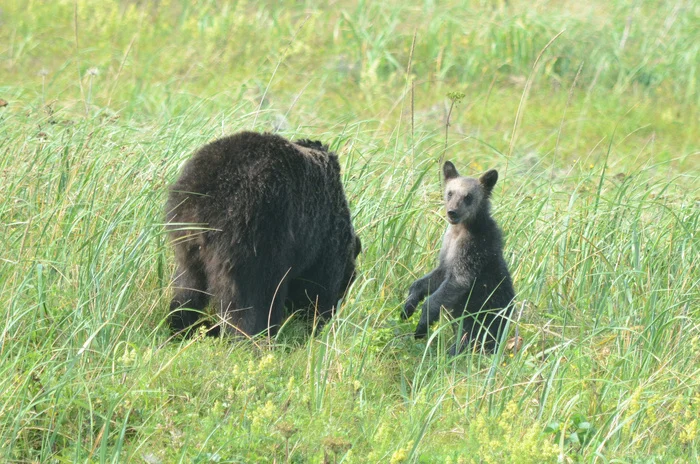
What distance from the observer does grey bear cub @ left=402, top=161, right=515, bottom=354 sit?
582 centimetres

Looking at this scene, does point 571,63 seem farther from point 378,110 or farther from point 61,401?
point 61,401

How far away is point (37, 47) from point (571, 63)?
7.33 m


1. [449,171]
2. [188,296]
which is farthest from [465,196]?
[188,296]

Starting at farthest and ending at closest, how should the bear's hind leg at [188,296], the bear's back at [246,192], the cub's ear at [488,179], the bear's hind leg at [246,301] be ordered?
the cub's ear at [488,179] < the bear's hind leg at [188,296] < the bear's hind leg at [246,301] < the bear's back at [246,192]

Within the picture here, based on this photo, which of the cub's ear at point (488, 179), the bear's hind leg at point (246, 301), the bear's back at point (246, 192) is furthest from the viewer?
the cub's ear at point (488, 179)

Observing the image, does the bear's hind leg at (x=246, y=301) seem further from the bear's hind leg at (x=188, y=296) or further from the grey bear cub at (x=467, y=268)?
the grey bear cub at (x=467, y=268)

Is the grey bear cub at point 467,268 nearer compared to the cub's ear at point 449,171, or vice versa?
the grey bear cub at point 467,268

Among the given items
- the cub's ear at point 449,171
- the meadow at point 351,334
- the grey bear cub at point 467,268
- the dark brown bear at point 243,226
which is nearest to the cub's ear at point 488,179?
the grey bear cub at point 467,268

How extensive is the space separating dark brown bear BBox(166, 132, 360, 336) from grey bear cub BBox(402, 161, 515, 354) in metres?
0.78

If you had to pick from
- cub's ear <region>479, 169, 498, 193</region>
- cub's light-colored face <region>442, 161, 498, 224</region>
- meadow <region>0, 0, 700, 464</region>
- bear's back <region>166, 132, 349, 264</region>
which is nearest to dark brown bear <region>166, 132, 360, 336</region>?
bear's back <region>166, 132, 349, 264</region>

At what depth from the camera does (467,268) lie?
5840mm

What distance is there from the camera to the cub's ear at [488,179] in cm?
605

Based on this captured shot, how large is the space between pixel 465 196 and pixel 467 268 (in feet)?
1.40

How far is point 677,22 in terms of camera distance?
48.3ft
